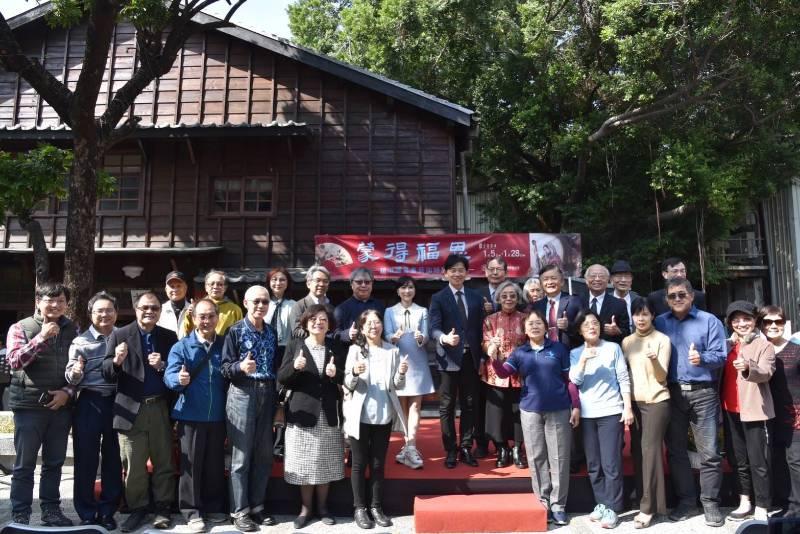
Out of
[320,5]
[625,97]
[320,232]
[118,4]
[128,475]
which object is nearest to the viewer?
[128,475]

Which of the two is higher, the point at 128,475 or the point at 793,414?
the point at 793,414

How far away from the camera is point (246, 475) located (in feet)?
14.3

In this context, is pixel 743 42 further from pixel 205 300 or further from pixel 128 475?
pixel 128 475

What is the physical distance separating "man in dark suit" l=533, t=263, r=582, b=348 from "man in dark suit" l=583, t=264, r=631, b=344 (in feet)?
0.55

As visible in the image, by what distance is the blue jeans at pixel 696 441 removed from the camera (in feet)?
14.4

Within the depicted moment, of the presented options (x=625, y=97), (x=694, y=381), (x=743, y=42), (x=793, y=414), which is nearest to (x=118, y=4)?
(x=694, y=381)

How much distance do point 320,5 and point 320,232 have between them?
13160mm

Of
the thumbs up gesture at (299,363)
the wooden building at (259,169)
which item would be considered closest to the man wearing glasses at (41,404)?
the thumbs up gesture at (299,363)

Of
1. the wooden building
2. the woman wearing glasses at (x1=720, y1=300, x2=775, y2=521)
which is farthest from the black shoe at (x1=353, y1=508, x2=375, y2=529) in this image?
→ the wooden building

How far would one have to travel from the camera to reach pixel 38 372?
420cm

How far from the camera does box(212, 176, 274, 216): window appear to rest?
10773 millimetres

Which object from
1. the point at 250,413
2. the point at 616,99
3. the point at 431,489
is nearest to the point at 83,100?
the point at 250,413

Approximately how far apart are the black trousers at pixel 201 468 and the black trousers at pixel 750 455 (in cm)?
381

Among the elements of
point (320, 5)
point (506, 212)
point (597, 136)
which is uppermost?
point (320, 5)
